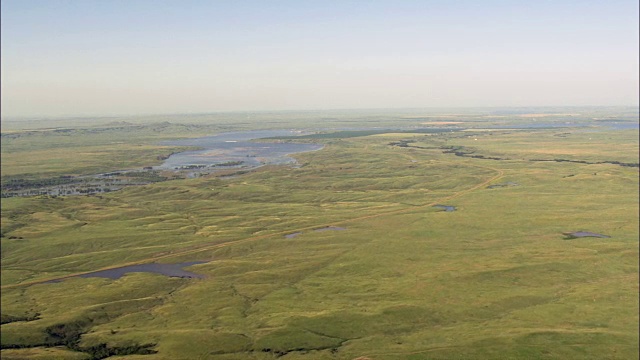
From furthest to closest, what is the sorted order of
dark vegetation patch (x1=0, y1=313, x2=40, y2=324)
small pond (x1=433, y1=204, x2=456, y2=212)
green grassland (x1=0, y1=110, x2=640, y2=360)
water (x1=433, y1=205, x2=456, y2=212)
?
small pond (x1=433, y1=204, x2=456, y2=212)
water (x1=433, y1=205, x2=456, y2=212)
dark vegetation patch (x1=0, y1=313, x2=40, y2=324)
green grassland (x1=0, y1=110, x2=640, y2=360)

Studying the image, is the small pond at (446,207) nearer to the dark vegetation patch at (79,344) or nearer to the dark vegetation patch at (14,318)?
the dark vegetation patch at (79,344)

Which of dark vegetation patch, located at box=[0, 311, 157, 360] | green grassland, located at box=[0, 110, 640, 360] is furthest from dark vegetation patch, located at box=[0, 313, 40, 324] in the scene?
dark vegetation patch, located at box=[0, 311, 157, 360]

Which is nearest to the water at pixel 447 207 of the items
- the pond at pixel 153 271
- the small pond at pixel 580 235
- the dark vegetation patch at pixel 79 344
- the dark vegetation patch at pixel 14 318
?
the small pond at pixel 580 235

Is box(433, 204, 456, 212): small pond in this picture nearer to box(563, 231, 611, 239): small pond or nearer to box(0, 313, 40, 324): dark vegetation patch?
box(563, 231, 611, 239): small pond

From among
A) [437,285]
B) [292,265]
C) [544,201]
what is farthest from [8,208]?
[544,201]

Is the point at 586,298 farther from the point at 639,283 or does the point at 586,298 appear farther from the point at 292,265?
the point at 292,265

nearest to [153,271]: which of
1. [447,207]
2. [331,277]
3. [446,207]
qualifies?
[331,277]

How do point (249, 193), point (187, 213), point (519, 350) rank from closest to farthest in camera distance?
point (519, 350) < point (187, 213) < point (249, 193)

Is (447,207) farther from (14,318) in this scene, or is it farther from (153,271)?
(14,318)
